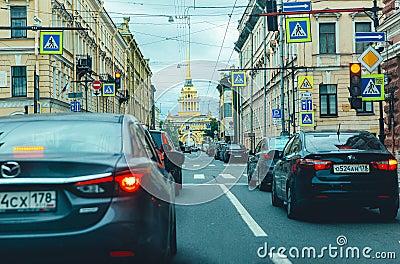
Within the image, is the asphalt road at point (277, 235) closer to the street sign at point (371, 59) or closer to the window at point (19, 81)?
the street sign at point (371, 59)

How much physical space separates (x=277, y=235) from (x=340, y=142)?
2.30 meters

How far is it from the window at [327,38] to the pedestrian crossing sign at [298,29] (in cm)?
1988

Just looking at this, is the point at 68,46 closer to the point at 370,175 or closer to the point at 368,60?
the point at 368,60

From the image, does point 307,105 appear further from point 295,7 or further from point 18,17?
point 18,17

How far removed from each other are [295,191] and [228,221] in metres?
1.15

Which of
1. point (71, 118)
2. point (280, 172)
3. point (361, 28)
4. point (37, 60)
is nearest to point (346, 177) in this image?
point (280, 172)

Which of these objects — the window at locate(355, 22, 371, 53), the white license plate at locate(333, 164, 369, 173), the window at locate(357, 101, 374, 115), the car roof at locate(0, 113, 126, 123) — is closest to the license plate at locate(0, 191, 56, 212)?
the car roof at locate(0, 113, 126, 123)

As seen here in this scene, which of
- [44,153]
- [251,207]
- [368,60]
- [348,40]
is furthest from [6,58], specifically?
[44,153]

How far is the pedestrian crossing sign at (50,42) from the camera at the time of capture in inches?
874

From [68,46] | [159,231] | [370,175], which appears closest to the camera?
[159,231]

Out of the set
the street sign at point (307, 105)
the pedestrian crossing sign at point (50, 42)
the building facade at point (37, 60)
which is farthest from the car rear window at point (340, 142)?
the building facade at point (37, 60)

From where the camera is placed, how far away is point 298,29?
65.3 ft

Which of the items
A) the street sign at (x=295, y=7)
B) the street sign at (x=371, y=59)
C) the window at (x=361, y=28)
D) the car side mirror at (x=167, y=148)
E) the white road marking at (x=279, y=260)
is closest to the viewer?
the white road marking at (x=279, y=260)

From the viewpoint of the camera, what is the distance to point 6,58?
39688 millimetres
